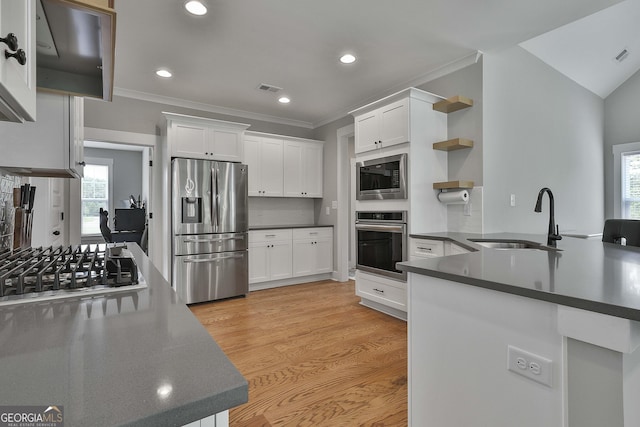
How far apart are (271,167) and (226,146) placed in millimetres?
849

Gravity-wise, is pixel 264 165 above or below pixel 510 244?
above

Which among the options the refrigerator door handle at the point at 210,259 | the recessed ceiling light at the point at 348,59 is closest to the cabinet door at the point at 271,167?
the refrigerator door handle at the point at 210,259

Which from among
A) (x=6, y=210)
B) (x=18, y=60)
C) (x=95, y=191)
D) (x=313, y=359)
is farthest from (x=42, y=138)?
(x=95, y=191)

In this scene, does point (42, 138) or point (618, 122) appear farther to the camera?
point (618, 122)

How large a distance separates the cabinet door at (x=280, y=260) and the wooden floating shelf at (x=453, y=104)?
2.70 metres

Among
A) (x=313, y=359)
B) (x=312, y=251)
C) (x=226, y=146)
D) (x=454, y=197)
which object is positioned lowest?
(x=313, y=359)

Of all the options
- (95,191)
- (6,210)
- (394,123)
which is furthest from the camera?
(95,191)

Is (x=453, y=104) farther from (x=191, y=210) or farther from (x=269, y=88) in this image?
(x=191, y=210)

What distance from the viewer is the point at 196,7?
2.33m

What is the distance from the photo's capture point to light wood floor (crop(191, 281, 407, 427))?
5.86 feet

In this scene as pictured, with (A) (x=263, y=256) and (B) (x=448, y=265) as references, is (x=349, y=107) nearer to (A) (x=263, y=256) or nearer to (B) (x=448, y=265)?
(A) (x=263, y=256)

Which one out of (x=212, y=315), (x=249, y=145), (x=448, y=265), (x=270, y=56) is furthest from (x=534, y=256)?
(x=249, y=145)

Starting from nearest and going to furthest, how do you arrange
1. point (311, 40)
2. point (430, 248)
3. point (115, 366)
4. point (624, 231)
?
point (115, 366) < point (624, 231) < point (311, 40) < point (430, 248)

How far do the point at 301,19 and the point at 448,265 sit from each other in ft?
7.34
